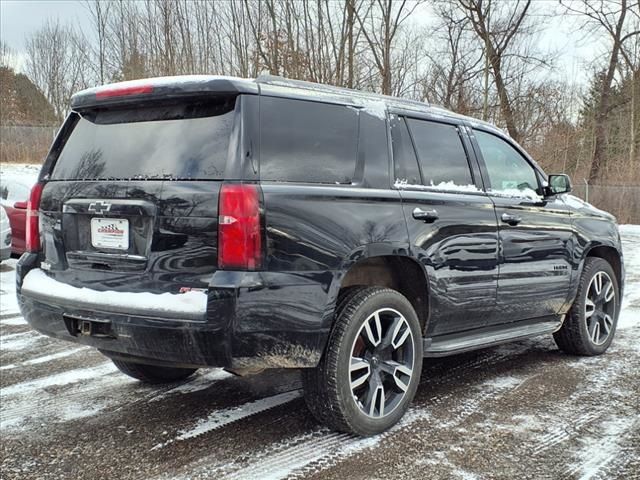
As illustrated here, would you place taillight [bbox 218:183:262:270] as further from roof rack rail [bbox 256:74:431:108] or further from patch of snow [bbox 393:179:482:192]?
patch of snow [bbox 393:179:482:192]

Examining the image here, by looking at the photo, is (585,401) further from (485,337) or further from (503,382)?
(485,337)

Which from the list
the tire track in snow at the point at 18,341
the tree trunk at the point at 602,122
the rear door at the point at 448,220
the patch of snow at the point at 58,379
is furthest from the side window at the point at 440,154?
the tree trunk at the point at 602,122

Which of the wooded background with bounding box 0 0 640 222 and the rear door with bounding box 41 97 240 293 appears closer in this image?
the rear door with bounding box 41 97 240 293

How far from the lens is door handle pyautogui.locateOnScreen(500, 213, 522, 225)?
169 inches

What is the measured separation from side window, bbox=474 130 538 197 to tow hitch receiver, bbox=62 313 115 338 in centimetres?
272

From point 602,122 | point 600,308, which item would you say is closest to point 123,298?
point 600,308

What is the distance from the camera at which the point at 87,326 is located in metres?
3.17

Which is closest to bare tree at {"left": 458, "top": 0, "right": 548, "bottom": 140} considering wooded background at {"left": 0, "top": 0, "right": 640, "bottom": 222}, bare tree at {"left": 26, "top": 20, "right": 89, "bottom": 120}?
wooded background at {"left": 0, "top": 0, "right": 640, "bottom": 222}

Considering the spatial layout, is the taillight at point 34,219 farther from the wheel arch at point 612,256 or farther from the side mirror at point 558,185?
the wheel arch at point 612,256

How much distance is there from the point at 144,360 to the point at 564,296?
3.26m

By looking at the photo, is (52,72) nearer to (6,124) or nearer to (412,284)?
(6,124)

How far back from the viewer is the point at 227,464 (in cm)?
302

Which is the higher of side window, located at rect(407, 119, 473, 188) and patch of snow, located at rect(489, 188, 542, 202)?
side window, located at rect(407, 119, 473, 188)

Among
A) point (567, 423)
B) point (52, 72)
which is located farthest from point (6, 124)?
point (567, 423)
